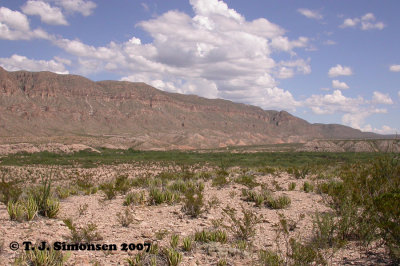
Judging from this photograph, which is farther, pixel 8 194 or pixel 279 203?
pixel 279 203

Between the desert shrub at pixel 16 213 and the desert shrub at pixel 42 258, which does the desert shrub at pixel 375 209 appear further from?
the desert shrub at pixel 16 213

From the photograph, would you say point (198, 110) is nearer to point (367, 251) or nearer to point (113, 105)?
point (113, 105)

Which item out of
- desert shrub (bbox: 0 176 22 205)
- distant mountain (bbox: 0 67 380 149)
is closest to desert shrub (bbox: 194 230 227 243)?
desert shrub (bbox: 0 176 22 205)

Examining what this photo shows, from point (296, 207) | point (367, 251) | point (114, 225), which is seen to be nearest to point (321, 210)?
point (296, 207)

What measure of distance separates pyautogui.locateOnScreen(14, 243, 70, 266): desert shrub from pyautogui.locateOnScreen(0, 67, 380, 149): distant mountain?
8440 centimetres

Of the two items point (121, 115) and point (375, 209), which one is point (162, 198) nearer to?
point (375, 209)

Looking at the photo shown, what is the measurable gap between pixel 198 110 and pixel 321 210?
17313 centimetres

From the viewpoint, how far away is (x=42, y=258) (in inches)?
169

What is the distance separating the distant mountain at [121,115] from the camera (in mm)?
110944

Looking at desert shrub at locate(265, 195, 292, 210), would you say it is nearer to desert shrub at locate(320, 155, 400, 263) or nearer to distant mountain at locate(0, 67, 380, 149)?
desert shrub at locate(320, 155, 400, 263)

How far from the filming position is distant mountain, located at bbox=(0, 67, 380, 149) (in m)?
111

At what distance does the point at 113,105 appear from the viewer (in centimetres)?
15012

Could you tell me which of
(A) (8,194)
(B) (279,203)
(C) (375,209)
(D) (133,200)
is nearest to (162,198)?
(D) (133,200)

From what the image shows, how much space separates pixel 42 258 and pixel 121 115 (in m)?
144
